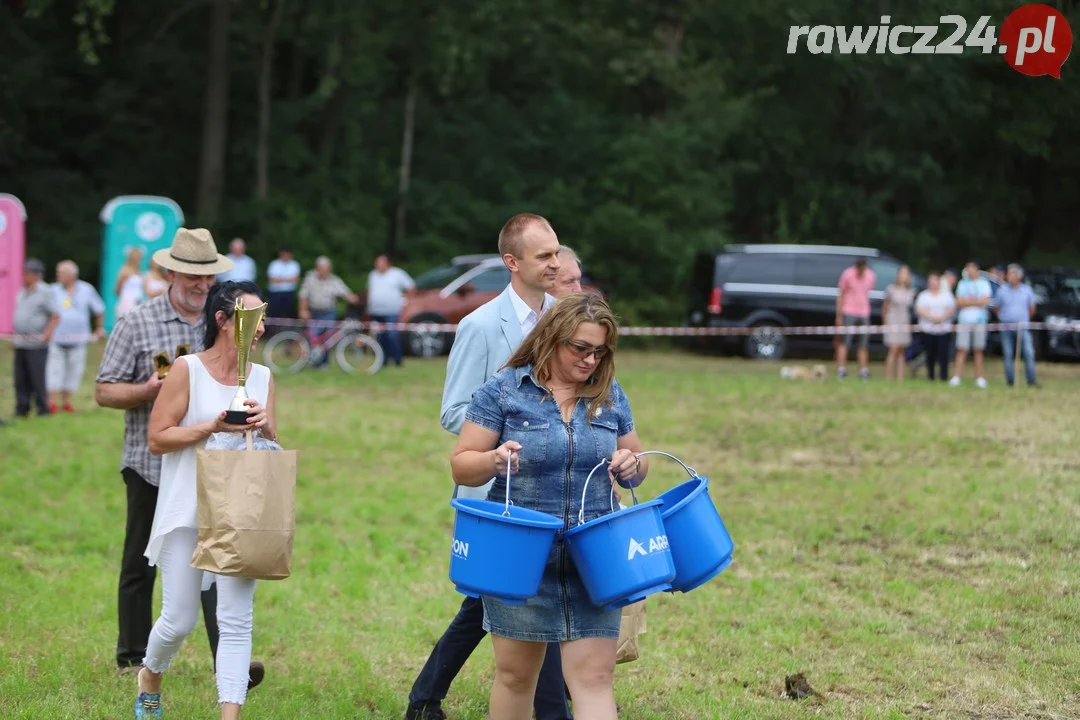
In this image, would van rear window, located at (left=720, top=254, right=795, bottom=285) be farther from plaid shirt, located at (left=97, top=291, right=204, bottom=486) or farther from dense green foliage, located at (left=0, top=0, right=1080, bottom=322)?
plaid shirt, located at (left=97, top=291, right=204, bottom=486)

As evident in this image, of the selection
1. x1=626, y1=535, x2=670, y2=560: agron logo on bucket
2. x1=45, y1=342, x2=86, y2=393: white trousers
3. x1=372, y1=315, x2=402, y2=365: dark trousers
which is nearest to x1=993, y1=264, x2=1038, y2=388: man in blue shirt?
x1=372, y1=315, x2=402, y2=365: dark trousers

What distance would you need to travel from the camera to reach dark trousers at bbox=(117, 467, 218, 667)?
5.63m

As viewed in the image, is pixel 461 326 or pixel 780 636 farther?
pixel 780 636

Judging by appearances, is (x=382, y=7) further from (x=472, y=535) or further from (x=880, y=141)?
(x=472, y=535)

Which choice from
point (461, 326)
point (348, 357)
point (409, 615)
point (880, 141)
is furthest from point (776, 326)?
point (461, 326)

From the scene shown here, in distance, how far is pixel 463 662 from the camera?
16.8 ft

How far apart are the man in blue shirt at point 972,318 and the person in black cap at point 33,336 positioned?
1104 centimetres

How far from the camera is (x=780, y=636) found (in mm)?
6609

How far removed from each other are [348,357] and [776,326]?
7408 mm

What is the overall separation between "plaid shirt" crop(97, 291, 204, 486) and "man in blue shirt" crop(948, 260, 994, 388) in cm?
1384

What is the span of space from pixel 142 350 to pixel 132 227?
720 inches

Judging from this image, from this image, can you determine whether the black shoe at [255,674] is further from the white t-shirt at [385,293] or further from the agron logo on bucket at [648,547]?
the white t-shirt at [385,293]

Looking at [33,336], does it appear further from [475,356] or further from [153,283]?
[475,356]

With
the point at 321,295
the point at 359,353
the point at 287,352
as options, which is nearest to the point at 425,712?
the point at 359,353
